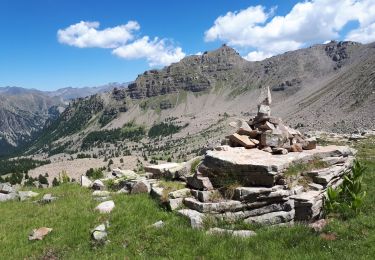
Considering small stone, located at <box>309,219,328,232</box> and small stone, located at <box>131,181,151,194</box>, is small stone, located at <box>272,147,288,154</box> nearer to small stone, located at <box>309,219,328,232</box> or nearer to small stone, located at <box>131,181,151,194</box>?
small stone, located at <box>309,219,328,232</box>

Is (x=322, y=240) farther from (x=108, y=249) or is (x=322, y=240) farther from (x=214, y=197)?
(x=108, y=249)

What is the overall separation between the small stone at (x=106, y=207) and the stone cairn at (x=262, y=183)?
2748 millimetres

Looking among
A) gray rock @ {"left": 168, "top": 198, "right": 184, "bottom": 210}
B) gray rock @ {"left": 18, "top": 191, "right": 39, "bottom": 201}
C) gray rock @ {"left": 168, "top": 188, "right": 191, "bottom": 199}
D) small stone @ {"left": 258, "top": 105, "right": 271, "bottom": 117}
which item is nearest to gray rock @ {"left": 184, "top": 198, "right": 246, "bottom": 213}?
gray rock @ {"left": 168, "top": 198, "right": 184, "bottom": 210}

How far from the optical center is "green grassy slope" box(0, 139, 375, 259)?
15859mm

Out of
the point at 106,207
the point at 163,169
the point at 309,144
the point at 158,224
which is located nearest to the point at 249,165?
the point at 158,224

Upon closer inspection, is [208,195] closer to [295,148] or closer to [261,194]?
[261,194]

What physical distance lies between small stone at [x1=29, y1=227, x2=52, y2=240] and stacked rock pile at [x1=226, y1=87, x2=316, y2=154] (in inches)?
533

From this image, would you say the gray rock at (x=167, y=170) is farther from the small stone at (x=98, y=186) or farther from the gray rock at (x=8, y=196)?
the gray rock at (x=8, y=196)

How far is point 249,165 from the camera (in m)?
21.6

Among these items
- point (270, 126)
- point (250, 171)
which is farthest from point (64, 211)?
point (270, 126)

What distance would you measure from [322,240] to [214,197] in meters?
6.35

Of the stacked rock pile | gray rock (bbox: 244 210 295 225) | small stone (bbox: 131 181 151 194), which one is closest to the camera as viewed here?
gray rock (bbox: 244 210 295 225)

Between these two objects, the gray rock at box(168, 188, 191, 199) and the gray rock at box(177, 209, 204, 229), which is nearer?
the gray rock at box(177, 209, 204, 229)

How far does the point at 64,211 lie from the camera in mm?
21844
